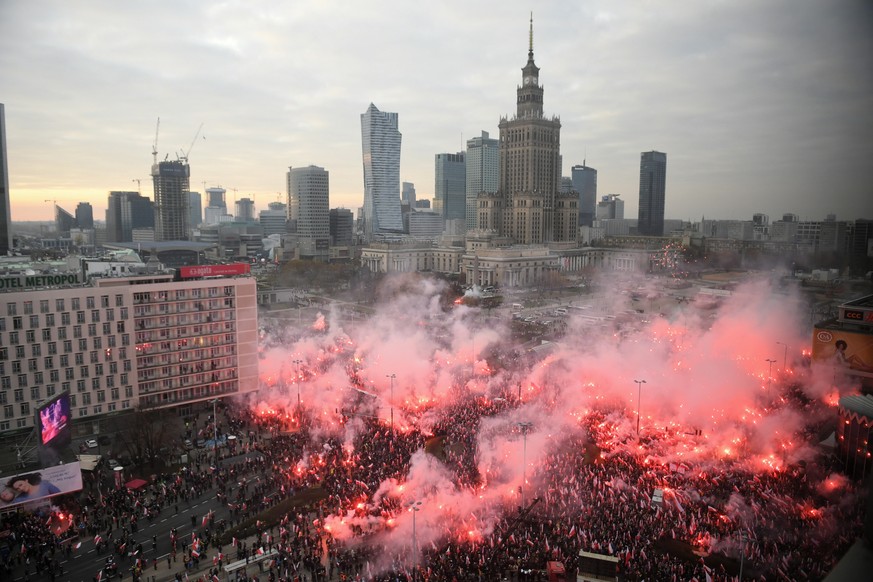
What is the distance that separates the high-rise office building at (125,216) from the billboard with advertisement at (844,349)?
423 ft

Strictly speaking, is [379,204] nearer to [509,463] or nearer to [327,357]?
[327,357]

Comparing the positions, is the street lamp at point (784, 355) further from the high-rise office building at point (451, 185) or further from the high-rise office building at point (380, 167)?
the high-rise office building at point (451, 185)

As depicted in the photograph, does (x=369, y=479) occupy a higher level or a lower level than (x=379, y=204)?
lower

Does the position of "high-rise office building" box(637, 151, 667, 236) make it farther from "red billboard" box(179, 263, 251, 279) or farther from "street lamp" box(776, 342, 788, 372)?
"red billboard" box(179, 263, 251, 279)

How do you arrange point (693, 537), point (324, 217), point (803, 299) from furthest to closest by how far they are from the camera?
point (324, 217)
point (803, 299)
point (693, 537)

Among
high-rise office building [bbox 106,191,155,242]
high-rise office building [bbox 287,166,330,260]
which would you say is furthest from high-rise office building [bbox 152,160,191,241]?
high-rise office building [bbox 287,166,330,260]

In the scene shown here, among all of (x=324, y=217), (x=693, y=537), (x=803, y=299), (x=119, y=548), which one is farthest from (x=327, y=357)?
(x=324, y=217)

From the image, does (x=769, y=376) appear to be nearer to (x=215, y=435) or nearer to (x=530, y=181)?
(x=215, y=435)

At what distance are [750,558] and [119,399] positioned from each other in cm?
2601

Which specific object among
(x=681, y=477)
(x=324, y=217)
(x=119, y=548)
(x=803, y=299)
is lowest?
(x=119, y=548)

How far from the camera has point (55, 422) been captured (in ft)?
72.0

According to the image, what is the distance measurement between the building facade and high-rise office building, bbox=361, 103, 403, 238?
10008cm

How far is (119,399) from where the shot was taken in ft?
88.6

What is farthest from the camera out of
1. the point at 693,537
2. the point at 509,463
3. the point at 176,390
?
the point at 176,390
